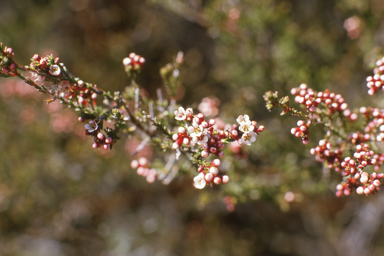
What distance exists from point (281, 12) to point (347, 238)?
4.55 m

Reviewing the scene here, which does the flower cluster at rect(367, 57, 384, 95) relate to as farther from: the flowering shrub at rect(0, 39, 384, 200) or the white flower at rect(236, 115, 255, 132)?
the white flower at rect(236, 115, 255, 132)

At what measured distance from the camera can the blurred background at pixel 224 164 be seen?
4435mm

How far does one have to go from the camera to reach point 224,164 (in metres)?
3.45

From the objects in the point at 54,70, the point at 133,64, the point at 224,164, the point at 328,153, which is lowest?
the point at 328,153

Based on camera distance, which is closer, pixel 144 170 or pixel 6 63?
pixel 6 63

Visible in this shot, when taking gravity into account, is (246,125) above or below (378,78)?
below

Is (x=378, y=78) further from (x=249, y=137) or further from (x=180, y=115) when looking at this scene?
(x=180, y=115)

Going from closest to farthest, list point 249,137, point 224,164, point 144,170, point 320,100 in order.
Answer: point 249,137
point 320,100
point 144,170
point 224,164

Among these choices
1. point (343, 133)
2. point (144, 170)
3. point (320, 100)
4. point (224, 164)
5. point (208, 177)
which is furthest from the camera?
point (224, 164)

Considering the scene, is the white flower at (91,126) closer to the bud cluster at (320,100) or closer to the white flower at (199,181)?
the white flower at (199,181)

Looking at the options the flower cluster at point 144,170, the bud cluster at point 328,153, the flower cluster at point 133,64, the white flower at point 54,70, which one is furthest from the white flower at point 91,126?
the bud cluster at point 328,153

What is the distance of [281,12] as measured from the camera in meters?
4.25

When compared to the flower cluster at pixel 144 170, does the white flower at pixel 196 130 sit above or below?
below

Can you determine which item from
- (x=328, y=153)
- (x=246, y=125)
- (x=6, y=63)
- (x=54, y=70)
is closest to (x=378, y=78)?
(x=328, y=153)
